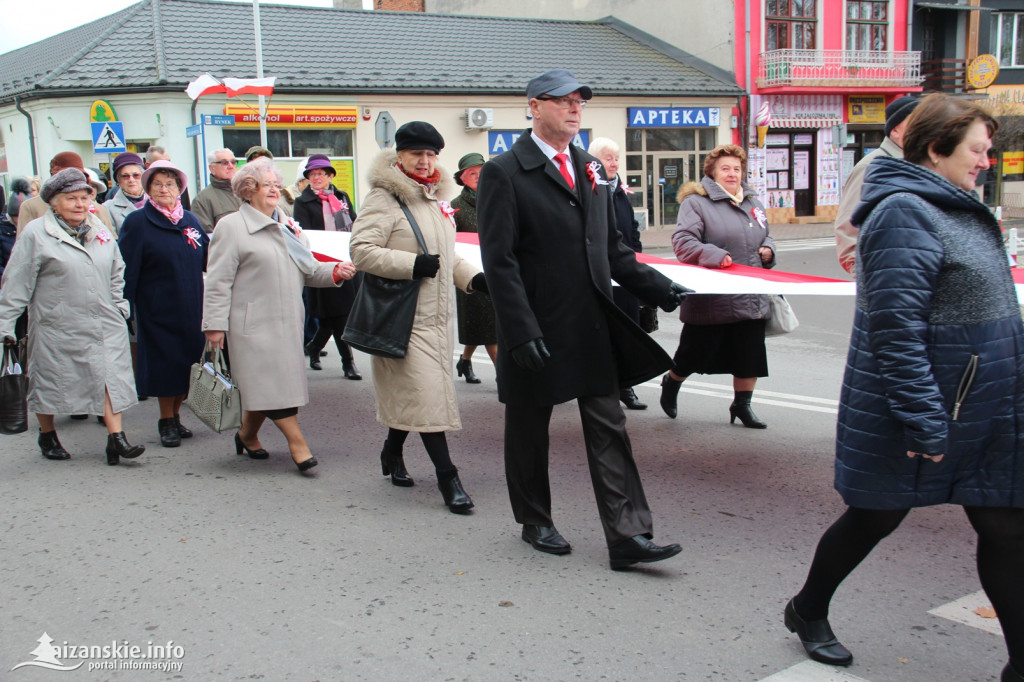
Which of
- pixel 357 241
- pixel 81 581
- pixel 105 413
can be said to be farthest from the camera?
pixel 105 413

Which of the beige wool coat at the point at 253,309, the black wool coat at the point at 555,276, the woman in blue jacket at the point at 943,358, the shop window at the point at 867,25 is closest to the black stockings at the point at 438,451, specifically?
the black wool coat at the point at 555,276

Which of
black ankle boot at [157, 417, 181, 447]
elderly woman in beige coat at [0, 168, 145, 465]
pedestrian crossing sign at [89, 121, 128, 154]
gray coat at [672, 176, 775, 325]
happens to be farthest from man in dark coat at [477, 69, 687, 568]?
pedestrian crossing sign at [89, 121, 128, 154]

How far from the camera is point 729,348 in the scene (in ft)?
20.5

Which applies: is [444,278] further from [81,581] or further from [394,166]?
[81,581]

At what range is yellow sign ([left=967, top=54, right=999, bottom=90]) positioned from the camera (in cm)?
3272

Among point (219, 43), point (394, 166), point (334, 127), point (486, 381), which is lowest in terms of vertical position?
point (486, 381)

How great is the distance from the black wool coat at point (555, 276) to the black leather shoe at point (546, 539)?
62cm

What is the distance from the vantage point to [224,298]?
5535mm

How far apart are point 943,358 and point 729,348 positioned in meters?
3.43

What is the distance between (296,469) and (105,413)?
126 cm

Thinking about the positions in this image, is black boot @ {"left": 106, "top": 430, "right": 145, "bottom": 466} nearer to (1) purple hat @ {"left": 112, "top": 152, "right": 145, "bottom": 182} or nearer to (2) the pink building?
(1) purple hat @ {"left": 112, "top": 152, "right": 145, "bottom": 182}

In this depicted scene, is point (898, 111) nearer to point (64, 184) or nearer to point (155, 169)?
point (155, 169)

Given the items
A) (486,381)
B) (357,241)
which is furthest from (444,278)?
(486,381)

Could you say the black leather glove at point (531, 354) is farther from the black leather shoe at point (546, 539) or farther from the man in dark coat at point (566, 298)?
the black leather shoe at point (546, 539)
